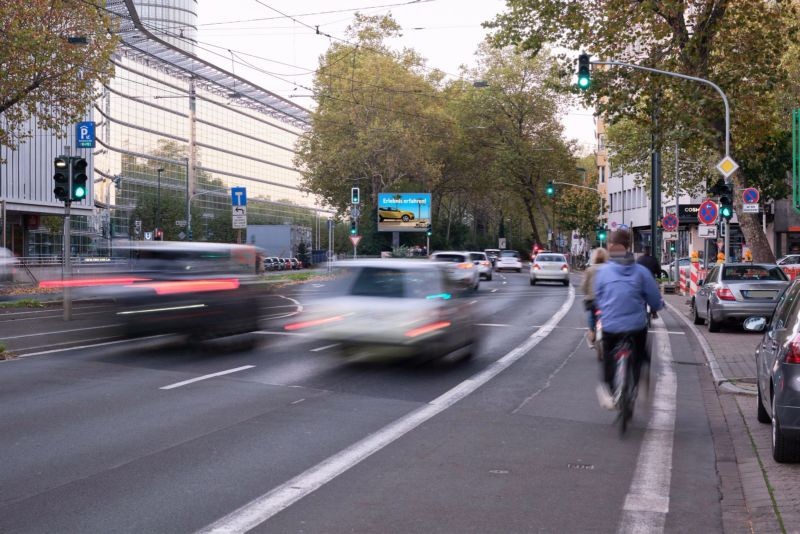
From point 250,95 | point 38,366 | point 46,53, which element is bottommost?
point 38,366

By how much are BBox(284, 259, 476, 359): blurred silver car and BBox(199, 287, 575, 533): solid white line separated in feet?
2.89

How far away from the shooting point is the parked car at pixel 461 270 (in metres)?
14.0

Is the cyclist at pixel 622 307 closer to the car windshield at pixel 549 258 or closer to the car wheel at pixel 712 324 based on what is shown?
the car wheel at pixel 712 324

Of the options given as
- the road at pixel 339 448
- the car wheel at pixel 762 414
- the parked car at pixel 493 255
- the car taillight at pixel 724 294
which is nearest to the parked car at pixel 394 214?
the parked car at pixel 493 255

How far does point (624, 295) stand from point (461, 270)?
9733mm

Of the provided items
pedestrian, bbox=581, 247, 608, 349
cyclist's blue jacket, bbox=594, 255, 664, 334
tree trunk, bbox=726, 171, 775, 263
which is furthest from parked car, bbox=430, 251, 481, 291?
tree trunk, bbox=726, 171, 775, 263

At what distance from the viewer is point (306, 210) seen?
423 feet

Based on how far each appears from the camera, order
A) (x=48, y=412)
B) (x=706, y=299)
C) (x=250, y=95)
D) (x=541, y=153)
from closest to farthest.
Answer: (x=48, y=412) → (x=706, y=299) → (x=541, y=153) → (x=250, y=95)

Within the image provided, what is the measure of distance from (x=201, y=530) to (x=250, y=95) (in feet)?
294

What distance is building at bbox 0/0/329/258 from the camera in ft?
199

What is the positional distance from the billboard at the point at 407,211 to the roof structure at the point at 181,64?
Answer: 40.8ft

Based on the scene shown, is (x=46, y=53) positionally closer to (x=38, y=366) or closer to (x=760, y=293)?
(x=38, y=366)

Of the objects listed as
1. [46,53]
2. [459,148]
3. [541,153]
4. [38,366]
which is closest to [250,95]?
[459,148]

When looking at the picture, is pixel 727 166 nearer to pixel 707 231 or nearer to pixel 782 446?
pixel 707 231
